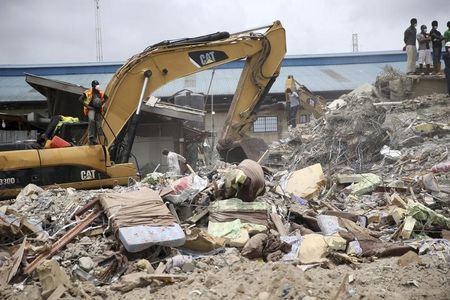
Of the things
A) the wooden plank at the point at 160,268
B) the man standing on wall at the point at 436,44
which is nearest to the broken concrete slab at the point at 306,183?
the wooden plank at the point at 160,268

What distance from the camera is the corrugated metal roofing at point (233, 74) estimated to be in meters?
20.7

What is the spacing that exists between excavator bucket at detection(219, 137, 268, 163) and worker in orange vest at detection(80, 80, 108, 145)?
3.10 metres

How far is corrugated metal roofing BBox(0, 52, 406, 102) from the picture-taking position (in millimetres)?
20656

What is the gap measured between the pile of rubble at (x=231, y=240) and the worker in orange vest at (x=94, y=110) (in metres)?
0.94

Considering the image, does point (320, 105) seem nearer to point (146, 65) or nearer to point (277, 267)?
point (146, 65)

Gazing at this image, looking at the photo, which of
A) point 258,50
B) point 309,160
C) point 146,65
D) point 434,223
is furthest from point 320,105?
point 434,223

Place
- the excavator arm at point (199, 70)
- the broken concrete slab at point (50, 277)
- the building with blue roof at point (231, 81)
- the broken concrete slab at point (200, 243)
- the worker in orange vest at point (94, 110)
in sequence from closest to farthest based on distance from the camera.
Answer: the broken concrete slab at point (50, 277) < the broken concrete slab at point (200, 243) < the worker in orange vest at point (94, 110) < the excavator arm at point (199, 70) < the building with blue roof at point (231, 81)

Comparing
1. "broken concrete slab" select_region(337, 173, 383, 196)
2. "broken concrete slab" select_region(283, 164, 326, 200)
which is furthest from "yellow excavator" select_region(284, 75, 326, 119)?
"broken concrete slab" select_region(283, 164, 326, 200)

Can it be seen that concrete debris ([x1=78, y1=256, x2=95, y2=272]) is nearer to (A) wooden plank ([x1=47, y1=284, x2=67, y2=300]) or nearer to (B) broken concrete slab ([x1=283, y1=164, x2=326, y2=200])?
(A) wooden plank ([x1=47, y1=284, x2=67, y2=300])

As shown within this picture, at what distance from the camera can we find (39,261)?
470 centimetres

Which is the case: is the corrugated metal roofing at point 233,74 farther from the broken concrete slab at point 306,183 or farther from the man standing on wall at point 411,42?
the broken concrete slab at point 306,183

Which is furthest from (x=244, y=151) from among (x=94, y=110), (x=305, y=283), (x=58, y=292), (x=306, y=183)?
(x=58, y=292)

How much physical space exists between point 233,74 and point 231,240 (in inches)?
703

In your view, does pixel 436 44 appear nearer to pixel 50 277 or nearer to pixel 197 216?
pixel 197 216
